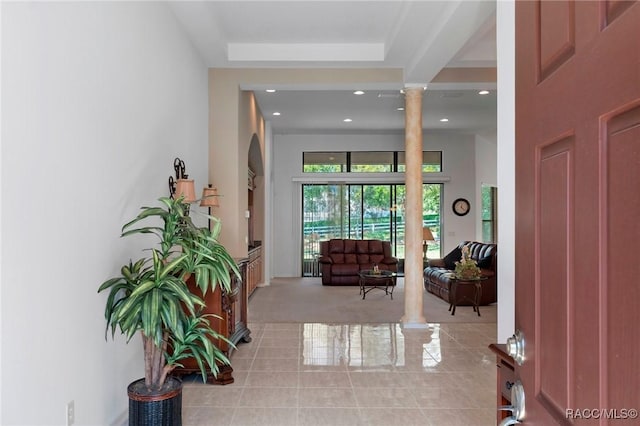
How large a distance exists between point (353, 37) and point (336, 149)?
5592 millimetres

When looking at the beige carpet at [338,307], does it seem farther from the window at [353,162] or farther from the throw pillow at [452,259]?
the window at [353,162]

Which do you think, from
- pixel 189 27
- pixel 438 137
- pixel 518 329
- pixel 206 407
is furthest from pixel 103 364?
Result: pixel 438 137

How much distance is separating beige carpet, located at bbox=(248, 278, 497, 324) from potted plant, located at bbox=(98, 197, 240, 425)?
10.9 ft

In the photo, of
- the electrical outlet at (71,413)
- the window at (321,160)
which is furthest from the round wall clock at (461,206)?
the electrical outlet at (71,413)

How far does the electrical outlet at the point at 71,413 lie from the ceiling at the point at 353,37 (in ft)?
10.3

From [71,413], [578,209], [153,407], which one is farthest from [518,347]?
[71,413]

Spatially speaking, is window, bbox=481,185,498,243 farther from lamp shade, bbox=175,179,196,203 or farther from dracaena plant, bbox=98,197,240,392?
dracaena plant, bbox=98,197,240,392

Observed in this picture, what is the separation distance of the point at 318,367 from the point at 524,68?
11.0 ft

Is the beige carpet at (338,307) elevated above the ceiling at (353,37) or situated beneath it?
situated beneath

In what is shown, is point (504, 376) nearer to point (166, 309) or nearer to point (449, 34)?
point (166, 309)

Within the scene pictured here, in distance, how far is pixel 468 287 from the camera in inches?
249

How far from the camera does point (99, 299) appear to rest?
7.52 feet

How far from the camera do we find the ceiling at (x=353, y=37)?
12.1ft

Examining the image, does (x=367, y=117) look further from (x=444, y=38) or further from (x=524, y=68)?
(x=524, y=68)
